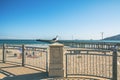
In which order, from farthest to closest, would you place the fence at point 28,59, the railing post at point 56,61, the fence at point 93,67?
the fence at point 28,59 < the railing post at point 56,61 < the fence at point 93,67

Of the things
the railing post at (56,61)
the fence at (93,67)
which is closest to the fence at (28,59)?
the railing post at (56,61)

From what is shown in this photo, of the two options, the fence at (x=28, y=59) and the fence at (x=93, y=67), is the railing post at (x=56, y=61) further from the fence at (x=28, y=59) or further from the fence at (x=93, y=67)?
the fence at (x=28, y=59)

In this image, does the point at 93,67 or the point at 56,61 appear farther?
the point at 93,67

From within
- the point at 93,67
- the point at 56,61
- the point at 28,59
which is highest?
the point at 56,61

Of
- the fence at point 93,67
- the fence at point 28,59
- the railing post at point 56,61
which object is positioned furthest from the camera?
the fence at point 28,59

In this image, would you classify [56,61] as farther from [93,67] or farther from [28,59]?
[28,59]

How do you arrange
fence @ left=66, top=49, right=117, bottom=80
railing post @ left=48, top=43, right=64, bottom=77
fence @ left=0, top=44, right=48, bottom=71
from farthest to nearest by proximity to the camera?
fence @ left=0, top=44, right=48, bottom=71
railing post @ left=48, top=43, right=64, bottom=77
fence @ left=66, top=49, right=117, bottom=80

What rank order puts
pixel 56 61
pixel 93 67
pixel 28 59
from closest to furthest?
pixel 56 61 < pixel 93 67 < pixel 28 59

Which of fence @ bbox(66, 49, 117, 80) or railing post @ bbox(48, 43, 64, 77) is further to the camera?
railing post @ bbox(48, 43, 64, 77)

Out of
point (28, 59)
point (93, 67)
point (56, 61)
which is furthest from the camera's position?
point (28, 59)

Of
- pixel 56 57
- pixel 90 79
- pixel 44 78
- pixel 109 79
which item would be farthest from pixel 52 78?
pixel 109 79

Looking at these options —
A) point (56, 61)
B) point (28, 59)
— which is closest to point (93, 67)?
point (56, 61)

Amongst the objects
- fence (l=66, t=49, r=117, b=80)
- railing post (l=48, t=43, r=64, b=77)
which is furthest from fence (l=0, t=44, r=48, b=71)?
fence (l=66, t=49, r=117, b=80)

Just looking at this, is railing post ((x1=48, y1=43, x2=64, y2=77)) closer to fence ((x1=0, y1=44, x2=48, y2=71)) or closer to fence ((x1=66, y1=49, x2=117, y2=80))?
fence ((x1=66, y1=49, x2=117, y2=80))
